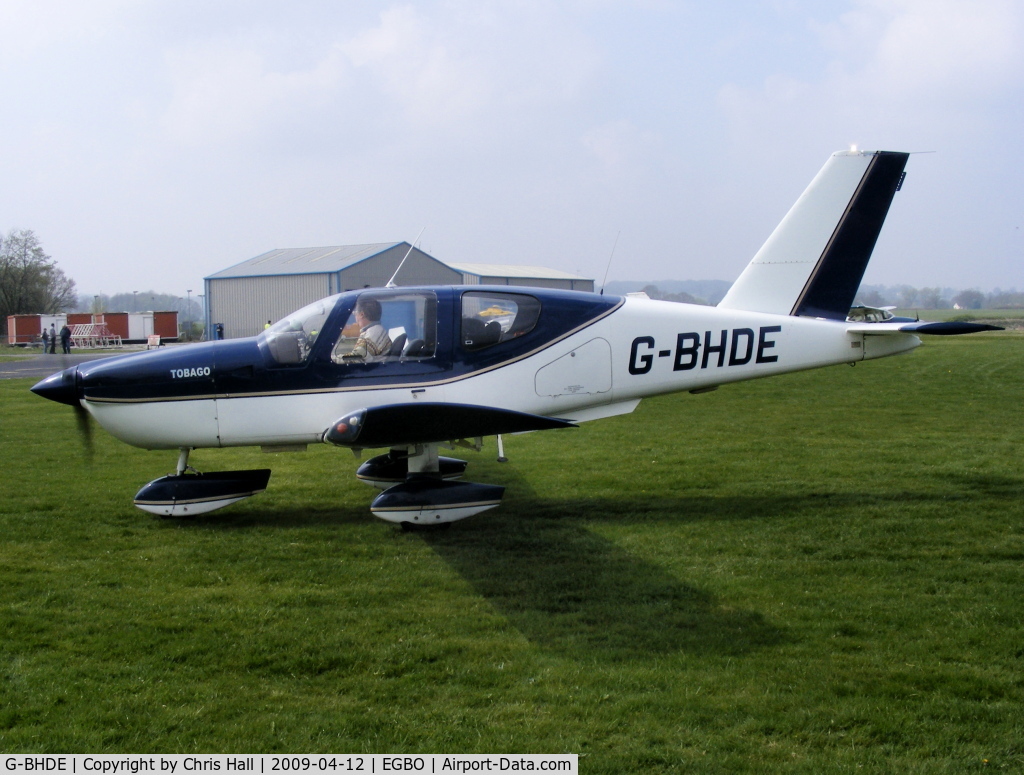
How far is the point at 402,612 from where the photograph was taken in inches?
207

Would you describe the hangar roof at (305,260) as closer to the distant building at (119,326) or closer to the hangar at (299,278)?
the hangar at (299,278)

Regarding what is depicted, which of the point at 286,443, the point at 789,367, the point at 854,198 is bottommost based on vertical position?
the point at 286,443

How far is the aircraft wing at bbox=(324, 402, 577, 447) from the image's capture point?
592 cm

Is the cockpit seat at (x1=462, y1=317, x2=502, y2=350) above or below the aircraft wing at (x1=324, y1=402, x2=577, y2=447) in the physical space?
above

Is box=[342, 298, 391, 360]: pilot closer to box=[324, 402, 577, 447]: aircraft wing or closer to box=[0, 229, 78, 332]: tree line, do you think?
box=[324, 402, 577, 447]: aircraft wing

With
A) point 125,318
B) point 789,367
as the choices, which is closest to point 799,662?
point 789,367

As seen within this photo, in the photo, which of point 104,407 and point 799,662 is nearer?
point 799,662

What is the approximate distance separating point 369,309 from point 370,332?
0.65 ft

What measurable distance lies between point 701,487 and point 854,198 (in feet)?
10.8

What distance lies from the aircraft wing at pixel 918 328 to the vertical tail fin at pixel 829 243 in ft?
1.52

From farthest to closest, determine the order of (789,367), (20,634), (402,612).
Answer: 1. (789,367)
2. (402,612)
3. (20,634)

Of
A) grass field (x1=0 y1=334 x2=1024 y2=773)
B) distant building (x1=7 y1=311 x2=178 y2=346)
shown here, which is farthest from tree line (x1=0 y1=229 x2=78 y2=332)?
grass field (x1=0 y1=334 x2=1024 y2=773)

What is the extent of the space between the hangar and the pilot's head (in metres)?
29.8

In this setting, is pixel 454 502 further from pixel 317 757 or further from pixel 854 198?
→ pixel 854 198
